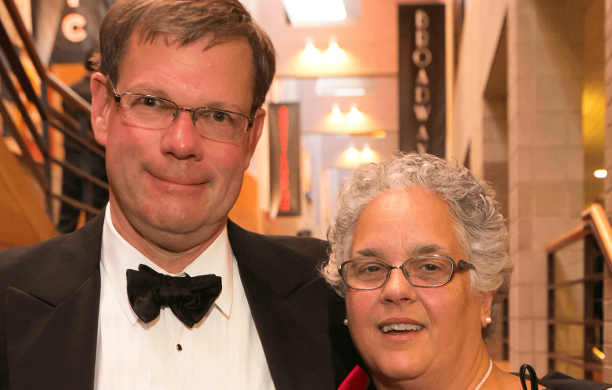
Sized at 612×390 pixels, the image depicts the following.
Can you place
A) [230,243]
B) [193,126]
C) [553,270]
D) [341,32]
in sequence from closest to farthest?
[193,126] → [230,243] → [553,270] → [341,32]

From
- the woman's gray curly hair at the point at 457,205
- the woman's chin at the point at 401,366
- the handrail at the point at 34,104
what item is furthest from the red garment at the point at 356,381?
the handrail at the point at 34,104

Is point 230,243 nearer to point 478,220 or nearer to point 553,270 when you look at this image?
point 478,220

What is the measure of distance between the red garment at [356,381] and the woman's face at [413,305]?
0.13 m

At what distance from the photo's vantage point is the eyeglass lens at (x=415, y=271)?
143 centimetres

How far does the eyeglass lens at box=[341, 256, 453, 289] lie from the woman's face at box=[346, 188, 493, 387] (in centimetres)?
1

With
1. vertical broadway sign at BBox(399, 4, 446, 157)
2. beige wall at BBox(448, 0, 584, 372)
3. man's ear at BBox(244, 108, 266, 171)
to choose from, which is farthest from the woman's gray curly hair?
vertical broadway sign at BBox(399, 4, 446, 157)

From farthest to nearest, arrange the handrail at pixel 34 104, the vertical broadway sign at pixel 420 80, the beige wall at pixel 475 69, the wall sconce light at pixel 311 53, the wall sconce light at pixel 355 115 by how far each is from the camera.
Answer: the wall sconce light at pixel 355 115 → the wall sconce light at pixel 311 53 → the vertical broadway sign at pixel 420 80 → the beige wall at pixel 475 69 → the handrail at pixel 34 104

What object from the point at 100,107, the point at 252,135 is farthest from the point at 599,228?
the point at 100,107

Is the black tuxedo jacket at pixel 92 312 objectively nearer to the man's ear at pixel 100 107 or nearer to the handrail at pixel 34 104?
the man's ear at pixel 100 107

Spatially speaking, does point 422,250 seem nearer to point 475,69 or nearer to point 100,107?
point 100,107

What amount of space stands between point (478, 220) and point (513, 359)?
3552mm

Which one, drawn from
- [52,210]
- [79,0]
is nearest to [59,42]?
[79,0]

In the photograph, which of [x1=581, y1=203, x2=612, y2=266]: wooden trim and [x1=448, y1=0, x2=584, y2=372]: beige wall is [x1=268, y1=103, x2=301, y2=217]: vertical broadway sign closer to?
[x1=448, y1=0, x2=584, y2=372]: beige wall

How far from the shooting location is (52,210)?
4.05 meters
